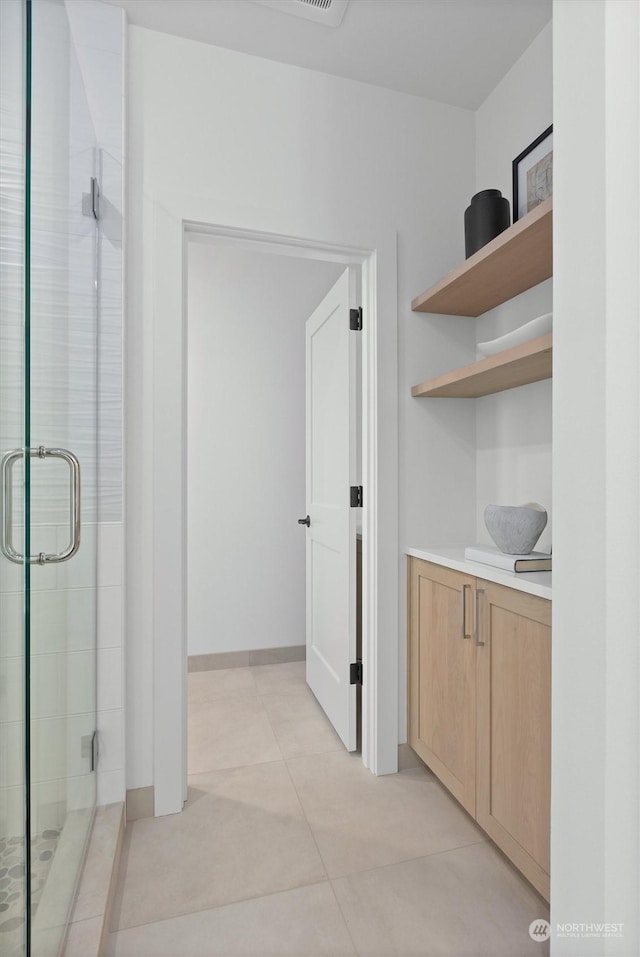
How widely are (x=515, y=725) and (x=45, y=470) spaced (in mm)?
1326

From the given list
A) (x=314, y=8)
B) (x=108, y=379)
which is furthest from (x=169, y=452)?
(x=314, y=8)

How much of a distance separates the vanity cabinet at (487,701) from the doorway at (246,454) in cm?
134

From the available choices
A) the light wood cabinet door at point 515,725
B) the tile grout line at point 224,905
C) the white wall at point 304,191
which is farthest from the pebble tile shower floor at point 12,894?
the light wood cabinet door at point 515,725

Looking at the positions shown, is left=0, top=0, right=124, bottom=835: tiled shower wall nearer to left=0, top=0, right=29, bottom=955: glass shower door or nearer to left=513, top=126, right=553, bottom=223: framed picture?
left=0, top=0, right=29, bottom=955: glass shower door

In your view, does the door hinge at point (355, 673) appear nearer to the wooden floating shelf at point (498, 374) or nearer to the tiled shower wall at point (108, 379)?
the tiled shower wall at point (108, 379)

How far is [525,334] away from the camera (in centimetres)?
147

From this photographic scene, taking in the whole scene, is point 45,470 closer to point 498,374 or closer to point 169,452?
point 169,452

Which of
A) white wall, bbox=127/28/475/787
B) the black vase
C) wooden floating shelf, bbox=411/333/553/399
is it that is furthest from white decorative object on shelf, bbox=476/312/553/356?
white wall, bbox=127/28/475/787

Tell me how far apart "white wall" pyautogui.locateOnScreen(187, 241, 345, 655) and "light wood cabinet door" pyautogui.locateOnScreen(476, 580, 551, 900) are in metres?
1.79

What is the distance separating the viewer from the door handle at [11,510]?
0.90m

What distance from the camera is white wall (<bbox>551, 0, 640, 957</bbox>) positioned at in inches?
35.1

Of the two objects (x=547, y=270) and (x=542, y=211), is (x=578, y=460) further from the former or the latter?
(x=547, y=270)

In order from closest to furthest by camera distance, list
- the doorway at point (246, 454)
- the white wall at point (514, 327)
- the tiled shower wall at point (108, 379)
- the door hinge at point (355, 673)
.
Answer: the tiled shower wall at point (108, 379), the white wall at point (514, 327), the door hinge at point (355, 673), the doorway at point (246, 454)

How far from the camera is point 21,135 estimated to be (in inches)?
36.0
